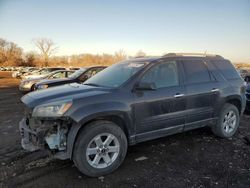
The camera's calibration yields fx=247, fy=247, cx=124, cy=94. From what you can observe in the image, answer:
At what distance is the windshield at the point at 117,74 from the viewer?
173 inches

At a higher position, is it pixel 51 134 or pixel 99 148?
pixel 51 134

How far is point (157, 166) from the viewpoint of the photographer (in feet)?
13.5

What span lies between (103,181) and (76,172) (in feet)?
1.73

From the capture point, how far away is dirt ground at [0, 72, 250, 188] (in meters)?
3.58

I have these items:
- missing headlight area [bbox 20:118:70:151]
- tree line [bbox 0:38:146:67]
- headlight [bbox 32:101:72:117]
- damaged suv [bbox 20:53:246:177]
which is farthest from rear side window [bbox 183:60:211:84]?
tree line [bbox 0:38:146:67]

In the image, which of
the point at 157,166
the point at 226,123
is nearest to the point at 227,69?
the point at 226,123

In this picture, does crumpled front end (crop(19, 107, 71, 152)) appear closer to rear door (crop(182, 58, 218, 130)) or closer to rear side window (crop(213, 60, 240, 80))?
rear door (crop(182, 58, 218, 130))

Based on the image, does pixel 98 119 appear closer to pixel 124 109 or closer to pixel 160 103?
pixel 124 109

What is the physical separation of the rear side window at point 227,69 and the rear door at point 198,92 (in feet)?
1.43

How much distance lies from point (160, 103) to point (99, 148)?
1.33 metres

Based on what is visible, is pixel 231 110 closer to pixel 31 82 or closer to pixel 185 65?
pixel 185 65

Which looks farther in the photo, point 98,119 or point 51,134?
point 98,119

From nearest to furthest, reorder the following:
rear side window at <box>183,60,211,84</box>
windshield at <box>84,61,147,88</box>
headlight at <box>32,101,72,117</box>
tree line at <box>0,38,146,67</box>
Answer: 1. headlight at <box>32,101,72,117</box>
2. windshield at <box>84,61,147,88</box>
3. rear side window at <box>183,60,211,84</box>
4. tree line at <box>0,38,146,67</box>

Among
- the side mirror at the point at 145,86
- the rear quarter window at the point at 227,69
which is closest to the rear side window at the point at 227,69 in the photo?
the rear quarter window at the point at 227,69
